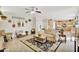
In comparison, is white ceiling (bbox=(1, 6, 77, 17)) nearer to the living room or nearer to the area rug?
the living room

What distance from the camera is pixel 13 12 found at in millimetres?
2109

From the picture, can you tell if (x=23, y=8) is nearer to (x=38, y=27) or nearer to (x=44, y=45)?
(x=38, y=27)

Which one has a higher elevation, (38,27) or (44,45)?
(38,27)

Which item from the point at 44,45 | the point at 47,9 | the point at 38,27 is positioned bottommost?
the point at 44,45

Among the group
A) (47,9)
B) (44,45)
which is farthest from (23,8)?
(44,45)

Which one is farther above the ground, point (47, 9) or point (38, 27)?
point (47, 9)

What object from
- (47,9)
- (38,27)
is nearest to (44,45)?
(38,27)

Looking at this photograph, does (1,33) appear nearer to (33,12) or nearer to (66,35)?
(33,12)

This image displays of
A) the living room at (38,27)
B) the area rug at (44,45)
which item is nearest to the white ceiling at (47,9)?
the living room at (38,27)

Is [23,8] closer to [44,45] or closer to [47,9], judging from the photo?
[47,9]

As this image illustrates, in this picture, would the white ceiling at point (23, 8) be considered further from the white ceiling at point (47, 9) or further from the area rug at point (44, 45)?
the area rug at point (44, 45)
